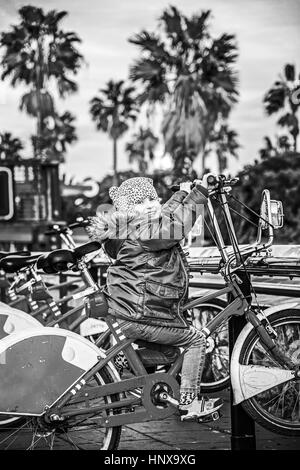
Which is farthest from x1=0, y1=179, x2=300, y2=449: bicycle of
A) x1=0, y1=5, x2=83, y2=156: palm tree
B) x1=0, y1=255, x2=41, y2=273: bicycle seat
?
x1=0, y1=5, x2=83, y2=156: palm tree

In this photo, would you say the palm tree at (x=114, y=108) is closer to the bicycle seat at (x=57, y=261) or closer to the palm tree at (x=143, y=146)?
the palm tree at (x=143, y=146)

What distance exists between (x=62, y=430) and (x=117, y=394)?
1.04 feet

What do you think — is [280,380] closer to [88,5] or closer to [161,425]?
[161,425]

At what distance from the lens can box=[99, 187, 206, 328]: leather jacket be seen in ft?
13.5

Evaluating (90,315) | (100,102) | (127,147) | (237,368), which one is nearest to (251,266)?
(237,368)

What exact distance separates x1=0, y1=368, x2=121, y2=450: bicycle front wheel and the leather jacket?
1.17 feet

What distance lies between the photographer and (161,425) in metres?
5.22

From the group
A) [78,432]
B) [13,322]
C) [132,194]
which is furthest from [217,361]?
[132,194]

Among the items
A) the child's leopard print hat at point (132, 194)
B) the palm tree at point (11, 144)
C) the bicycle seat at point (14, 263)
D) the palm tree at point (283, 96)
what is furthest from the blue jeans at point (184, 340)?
the palm tree at point (11, 144)

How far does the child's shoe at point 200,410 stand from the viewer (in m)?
4.14

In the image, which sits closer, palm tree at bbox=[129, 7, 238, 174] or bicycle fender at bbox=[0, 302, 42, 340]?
bicycle fender at bbox=[0, 302, 42, 340]

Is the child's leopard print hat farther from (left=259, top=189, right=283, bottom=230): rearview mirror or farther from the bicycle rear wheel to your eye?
the bicycle rear wheel

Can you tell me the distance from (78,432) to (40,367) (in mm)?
433

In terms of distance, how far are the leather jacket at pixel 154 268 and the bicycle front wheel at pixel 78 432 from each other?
14.0 inches
